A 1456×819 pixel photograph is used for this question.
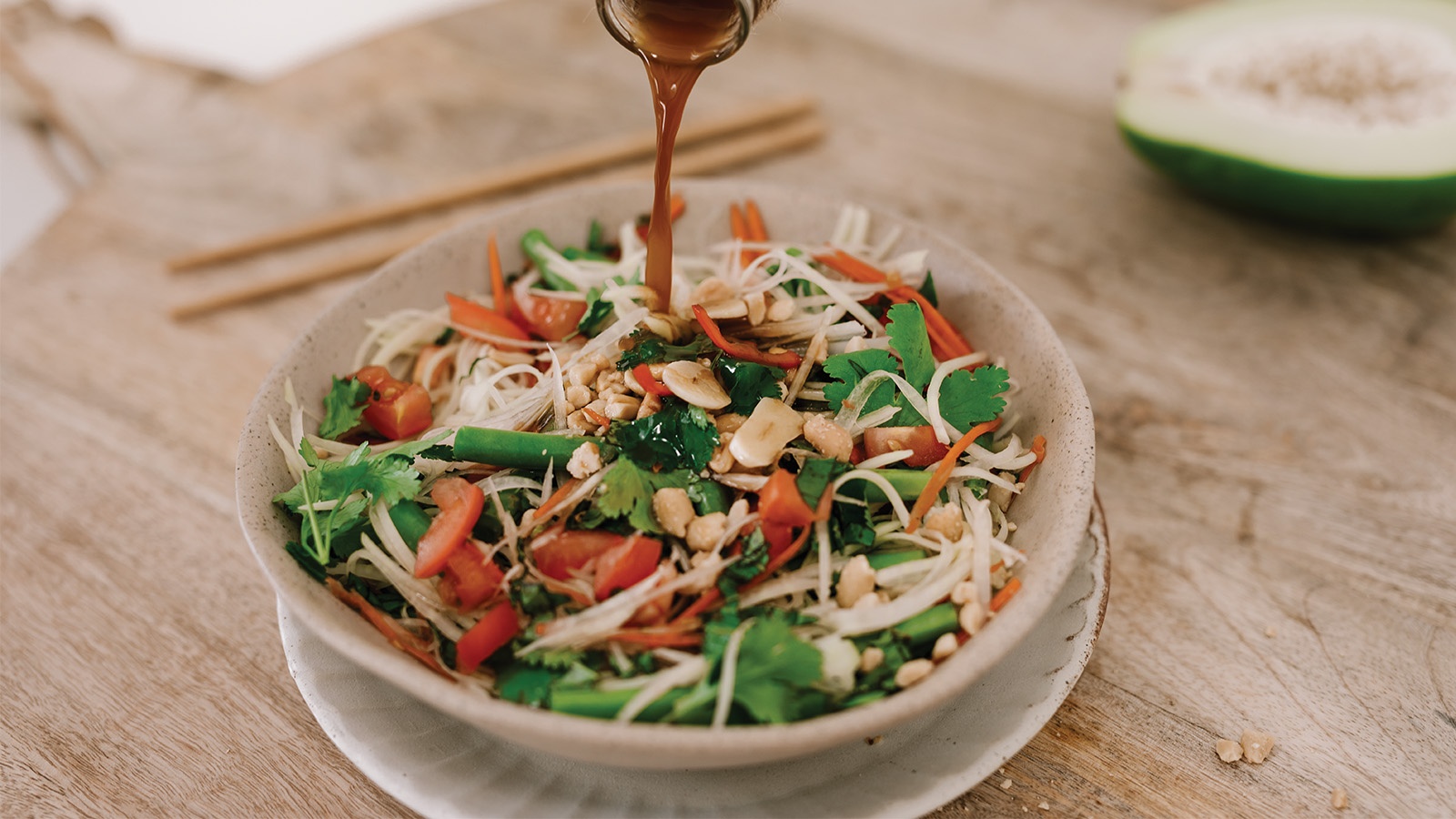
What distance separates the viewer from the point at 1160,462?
2799mm

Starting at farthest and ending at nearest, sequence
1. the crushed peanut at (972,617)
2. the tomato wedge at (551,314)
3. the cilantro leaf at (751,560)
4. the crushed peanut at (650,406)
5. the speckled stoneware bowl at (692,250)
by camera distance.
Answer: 1. the tomato wedge at (551,314)
2. the crushed peanut at (650,406)
3. the cilantro leaf at (751,560)
4. the crushed peanut at (972,617)
5. the speckled stoneware bowl at (692,250)

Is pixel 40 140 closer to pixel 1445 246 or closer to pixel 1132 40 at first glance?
pixel 1132 40

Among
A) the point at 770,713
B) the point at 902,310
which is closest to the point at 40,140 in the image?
the point at 902,310

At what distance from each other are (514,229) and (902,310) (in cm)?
118

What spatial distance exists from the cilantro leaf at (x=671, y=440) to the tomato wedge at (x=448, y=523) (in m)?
0.33

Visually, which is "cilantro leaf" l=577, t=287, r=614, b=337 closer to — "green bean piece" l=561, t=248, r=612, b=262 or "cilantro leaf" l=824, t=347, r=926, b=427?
"green bean piece" l=561, t=248, r=612, b=262

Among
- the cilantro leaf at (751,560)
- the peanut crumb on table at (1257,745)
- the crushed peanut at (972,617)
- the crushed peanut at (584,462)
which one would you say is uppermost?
the crushed peanut at (584,462)

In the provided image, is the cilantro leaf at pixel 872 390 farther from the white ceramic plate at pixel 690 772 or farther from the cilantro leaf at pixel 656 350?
the white ceramic plate at pixel 690 772

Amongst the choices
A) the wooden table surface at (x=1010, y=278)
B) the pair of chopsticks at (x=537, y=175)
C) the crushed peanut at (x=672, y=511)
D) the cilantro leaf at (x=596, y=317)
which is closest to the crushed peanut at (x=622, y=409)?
the crushed peanut at (x=672, y=511)

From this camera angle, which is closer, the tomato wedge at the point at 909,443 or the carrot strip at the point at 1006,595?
the carrot strip at the point at 1006,595

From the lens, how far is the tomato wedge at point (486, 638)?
1884 mm

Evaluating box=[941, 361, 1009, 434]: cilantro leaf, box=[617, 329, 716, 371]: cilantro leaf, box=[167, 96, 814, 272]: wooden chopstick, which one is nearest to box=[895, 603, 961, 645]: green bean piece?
box=[941, 361, 1009, 434]: cilantro leaf

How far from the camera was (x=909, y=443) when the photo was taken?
218 centimetres

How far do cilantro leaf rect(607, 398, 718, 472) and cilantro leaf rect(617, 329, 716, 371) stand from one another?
19 centimetres
